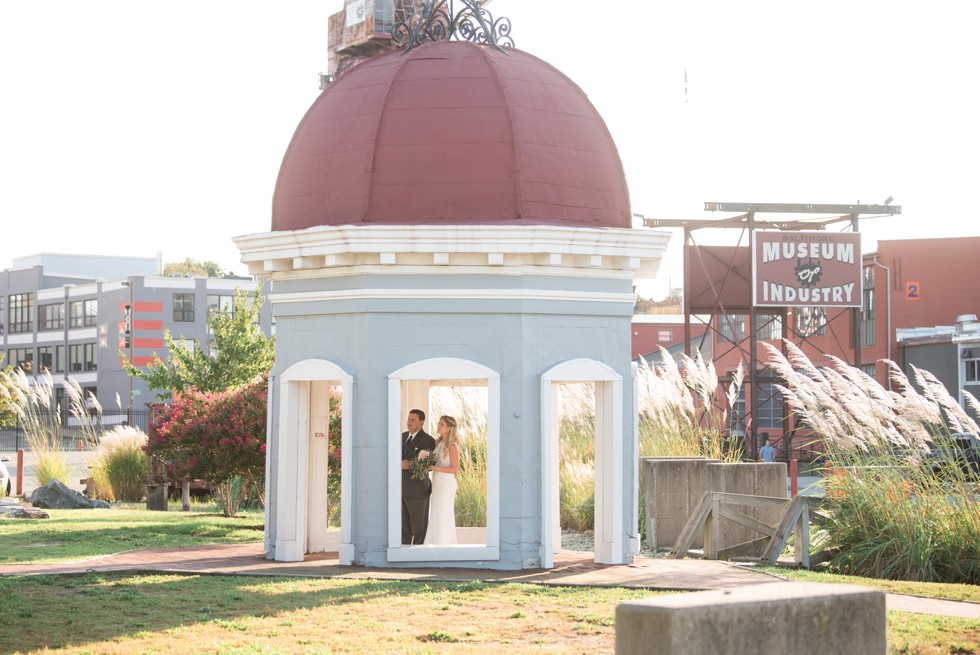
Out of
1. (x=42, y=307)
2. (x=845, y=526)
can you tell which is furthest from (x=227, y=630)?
(x=42, y=307)

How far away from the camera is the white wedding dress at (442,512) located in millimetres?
14953

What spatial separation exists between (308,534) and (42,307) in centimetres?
7492

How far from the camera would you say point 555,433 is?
45.7 feet

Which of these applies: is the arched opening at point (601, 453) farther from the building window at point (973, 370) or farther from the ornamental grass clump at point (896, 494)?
the building window at point (973, 370)

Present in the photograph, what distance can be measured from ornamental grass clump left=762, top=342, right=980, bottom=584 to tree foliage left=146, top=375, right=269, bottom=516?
7779 millimetres

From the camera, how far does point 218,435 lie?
18406mm

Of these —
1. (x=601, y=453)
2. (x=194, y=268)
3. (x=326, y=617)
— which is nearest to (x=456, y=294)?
(x=601, y=453)

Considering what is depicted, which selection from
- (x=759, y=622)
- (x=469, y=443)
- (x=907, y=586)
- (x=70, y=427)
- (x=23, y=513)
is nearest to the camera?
(x=759, y=622)

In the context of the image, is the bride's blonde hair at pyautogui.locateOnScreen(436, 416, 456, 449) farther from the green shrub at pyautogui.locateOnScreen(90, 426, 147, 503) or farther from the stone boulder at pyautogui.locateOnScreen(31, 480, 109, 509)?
the green shrub at pyautogui.locateOnScreen(90, 426, 147, 503)

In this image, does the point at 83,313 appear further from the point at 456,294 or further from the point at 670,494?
the point at 456,294

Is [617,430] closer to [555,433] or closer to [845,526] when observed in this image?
[555,433]

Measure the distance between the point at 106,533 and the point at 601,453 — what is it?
6.77 meters

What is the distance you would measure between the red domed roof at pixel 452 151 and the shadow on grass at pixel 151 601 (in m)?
3.81

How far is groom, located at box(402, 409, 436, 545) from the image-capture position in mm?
14375
